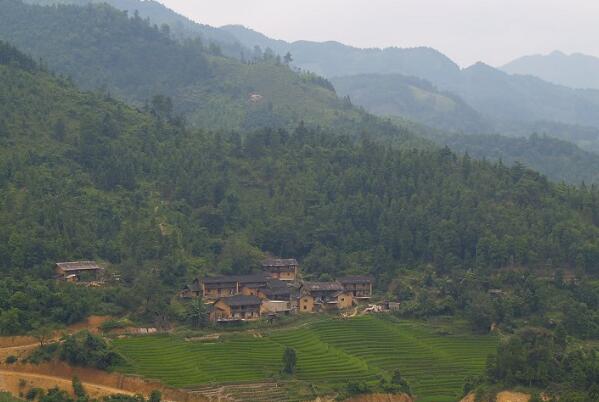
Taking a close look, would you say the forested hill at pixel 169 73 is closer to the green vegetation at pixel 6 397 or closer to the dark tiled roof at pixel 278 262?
the dark tiled roof at pixel 278 262

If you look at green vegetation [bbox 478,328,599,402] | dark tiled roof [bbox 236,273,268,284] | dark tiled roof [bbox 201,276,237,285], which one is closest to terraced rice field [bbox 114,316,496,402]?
green vegetation [bbox 478,328,599,402]

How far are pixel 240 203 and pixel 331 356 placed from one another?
76.5 feet

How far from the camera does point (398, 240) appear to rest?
59656 mm

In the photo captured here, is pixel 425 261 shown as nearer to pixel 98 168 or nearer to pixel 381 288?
pixel 381 288

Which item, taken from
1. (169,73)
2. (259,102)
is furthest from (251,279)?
(169,73)

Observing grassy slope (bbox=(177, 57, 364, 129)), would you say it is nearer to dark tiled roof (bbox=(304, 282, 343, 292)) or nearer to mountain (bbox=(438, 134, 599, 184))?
mountain (bbox=(438, 134, 599, 184))

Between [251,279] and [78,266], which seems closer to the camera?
[78,266]

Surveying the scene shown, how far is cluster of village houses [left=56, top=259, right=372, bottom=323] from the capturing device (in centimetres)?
5019

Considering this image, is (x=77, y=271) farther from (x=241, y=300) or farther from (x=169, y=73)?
(x=169, y=73)

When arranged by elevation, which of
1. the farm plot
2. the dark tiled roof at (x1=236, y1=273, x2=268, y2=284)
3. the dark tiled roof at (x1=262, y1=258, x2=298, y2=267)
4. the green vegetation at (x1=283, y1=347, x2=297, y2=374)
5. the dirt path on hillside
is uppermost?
the dark tiled roof at (x1=262, y1=258, x2=298, y2=267)

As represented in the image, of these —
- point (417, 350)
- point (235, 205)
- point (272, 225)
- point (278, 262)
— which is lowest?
point (417, 350)

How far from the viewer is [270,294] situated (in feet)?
175

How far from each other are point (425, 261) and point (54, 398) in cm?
2902

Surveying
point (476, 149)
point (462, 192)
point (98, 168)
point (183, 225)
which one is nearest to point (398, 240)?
point (462, 192)
